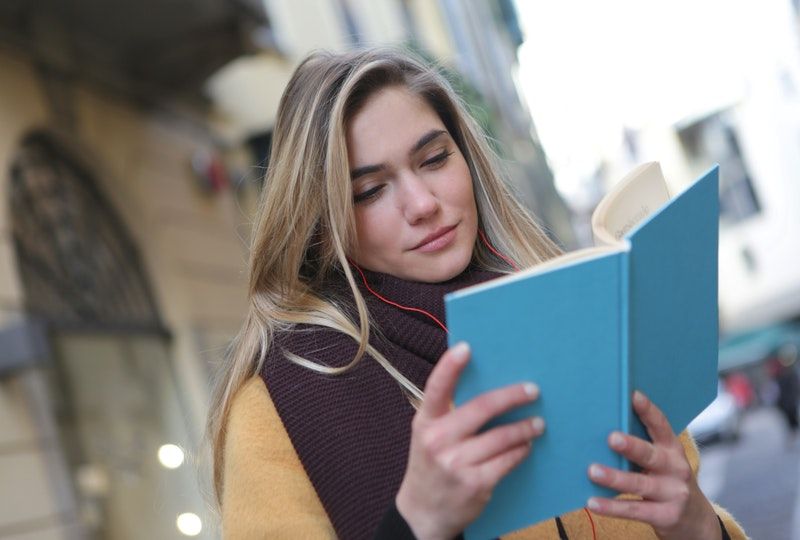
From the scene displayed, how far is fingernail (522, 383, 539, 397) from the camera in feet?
3.59

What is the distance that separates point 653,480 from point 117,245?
5.63 metres

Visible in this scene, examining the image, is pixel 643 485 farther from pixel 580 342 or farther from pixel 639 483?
pixel 580 342

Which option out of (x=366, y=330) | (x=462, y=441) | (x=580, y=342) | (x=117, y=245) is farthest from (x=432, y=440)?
(x=117, y=245)

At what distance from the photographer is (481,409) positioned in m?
1.07

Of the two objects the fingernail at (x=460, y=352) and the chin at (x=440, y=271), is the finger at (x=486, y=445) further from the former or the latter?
the chin at (x=440, y=271)

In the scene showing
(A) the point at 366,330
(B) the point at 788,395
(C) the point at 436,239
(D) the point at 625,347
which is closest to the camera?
(D) the point at 625,347

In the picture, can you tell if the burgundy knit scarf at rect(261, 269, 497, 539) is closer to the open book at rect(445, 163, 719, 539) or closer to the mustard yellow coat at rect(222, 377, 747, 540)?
the mustard yellow coat at rect(222, 377, 747, 540)

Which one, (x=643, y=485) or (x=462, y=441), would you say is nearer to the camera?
(x=462, y=441)

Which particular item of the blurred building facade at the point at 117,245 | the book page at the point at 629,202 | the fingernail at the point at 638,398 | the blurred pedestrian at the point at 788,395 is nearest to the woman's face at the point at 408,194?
the book page at the point at 629,202

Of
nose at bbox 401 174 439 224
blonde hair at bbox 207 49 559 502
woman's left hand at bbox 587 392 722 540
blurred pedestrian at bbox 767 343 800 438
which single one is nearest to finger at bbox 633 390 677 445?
woman's left hand at bbox 587 392 722 540

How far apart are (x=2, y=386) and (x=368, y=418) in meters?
3.65

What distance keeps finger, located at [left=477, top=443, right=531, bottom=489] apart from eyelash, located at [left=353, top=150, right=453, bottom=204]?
2.10 feet

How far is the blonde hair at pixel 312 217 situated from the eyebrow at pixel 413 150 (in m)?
0.03

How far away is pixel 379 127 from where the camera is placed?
1.68 m
